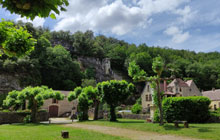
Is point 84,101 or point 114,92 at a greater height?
point 114,92

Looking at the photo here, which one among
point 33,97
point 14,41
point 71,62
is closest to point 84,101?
point 33,97

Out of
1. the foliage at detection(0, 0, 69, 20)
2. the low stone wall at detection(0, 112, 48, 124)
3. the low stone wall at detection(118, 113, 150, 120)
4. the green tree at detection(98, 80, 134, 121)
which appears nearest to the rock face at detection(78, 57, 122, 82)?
the low stone wall at detection(118, 113, 150, 120)

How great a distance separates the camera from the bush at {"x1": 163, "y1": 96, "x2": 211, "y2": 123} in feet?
68.5

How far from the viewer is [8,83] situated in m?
44.4

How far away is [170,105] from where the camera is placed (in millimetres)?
21297

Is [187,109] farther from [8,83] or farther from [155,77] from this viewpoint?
[8,83]

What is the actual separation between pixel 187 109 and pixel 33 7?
70.3 feet

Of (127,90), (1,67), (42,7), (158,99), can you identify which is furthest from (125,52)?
(42,7)

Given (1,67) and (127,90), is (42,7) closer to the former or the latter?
(127,90)

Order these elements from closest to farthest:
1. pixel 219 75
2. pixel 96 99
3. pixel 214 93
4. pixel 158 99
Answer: pixel 158 99 → pixel 96 99 → pixel 214 93 → pixel 219 75

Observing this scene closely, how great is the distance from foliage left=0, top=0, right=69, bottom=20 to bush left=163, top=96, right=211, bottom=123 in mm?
20469

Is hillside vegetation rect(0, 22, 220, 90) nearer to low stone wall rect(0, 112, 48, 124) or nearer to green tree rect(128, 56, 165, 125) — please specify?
low stone wall rect(0, 112, 48, 124)

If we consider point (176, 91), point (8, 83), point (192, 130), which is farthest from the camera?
point (176, 91)

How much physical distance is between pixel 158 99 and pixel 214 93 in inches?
1473
